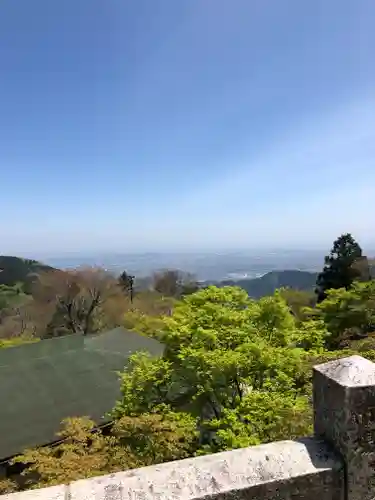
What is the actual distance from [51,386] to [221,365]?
7539 mm

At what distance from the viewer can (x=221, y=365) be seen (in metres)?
6.96

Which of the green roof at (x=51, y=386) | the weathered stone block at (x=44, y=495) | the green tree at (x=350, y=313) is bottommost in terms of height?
the green roof at (x=51, y=386)

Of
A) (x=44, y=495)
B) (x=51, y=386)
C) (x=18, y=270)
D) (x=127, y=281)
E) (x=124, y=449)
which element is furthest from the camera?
(x=18, y=270)

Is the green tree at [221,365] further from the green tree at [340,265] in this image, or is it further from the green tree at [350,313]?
the green tree at [340,265]

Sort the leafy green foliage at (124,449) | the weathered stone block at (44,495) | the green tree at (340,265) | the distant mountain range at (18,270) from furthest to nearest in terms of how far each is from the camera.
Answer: the distant mountain range at (18,270), the green tree at (340,265), the leafy green foliage at (124,449), the weathered stone block at (44,495)

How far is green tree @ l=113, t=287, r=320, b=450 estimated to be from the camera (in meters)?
7.07

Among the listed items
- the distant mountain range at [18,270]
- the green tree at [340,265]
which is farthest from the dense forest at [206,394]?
the distant mountain range at [18,270]

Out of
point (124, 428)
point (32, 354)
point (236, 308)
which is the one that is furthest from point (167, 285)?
point (124, 428)

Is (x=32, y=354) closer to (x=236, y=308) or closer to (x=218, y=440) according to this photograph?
(x=236, y=308)

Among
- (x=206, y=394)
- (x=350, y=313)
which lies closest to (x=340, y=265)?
(x=350, y=313)

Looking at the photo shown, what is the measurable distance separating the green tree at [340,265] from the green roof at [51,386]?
1652cm

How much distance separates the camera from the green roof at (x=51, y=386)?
33.7ft

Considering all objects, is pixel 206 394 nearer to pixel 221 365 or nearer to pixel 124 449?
pixel 221 365

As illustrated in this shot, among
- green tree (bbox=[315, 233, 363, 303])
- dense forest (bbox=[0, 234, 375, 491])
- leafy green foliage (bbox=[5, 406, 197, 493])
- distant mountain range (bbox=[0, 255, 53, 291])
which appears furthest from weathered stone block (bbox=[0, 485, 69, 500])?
distant mountain range (bbox=[0, 255, 53, 291])
